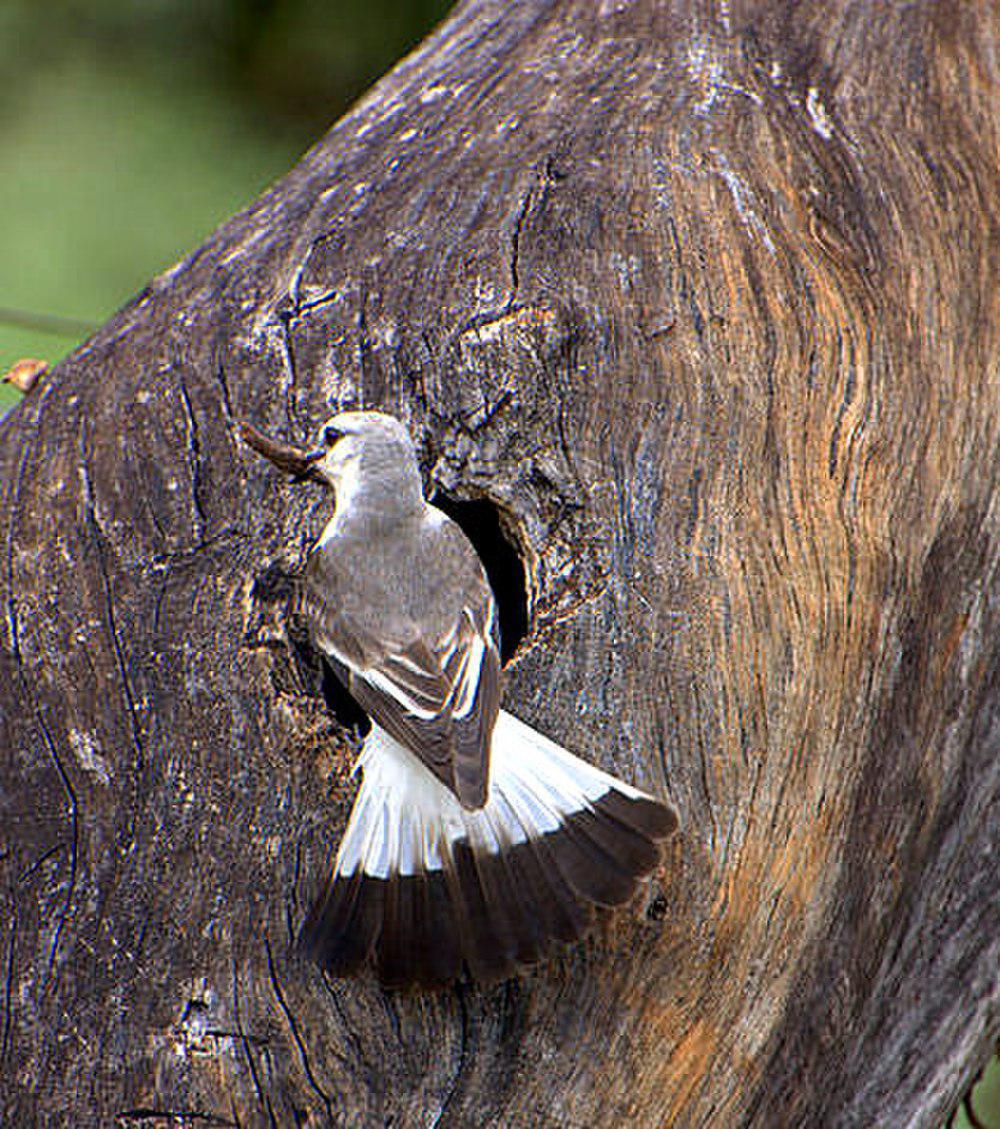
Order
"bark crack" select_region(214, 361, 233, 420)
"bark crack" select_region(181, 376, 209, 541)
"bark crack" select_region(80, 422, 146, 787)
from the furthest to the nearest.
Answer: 1. "bark crack" select_region(214, 361, 233, 420)
2. "bark crack" select_region(181, 376, 209, 541)
3. "bark crack" select_region(80, 422, 146, 787)

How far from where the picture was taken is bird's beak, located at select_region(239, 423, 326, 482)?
10.1 ft

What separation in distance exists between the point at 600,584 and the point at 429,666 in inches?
14.6

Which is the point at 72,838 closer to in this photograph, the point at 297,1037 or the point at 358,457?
the point at 297,1037

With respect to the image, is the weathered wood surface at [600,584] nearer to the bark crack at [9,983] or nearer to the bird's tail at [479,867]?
the bark crack at [9,983]

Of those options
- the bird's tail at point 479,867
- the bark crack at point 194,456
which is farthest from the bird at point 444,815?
the bark crack at point 194,456

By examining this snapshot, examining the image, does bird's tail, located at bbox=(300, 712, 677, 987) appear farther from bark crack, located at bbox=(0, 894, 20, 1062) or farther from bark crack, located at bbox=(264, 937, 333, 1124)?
bark crack, located at bbox=(0, 894, 20, 1062)

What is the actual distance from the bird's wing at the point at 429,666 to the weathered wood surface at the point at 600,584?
118mm

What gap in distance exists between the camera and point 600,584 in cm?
299

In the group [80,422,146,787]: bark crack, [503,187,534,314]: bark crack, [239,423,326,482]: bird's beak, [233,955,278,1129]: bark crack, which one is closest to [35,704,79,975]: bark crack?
[80,422,146,787]: bark crack

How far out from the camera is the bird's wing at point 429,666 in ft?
8.73

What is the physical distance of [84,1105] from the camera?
A: 2.77 meters

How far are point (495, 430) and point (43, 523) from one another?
96 cm

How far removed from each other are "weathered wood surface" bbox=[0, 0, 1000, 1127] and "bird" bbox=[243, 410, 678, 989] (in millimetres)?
113

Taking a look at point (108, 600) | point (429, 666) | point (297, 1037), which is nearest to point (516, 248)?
point (429, 666)
